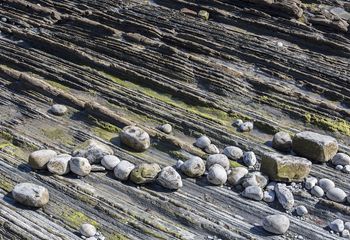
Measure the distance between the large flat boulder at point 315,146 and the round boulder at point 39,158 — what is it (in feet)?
11.6

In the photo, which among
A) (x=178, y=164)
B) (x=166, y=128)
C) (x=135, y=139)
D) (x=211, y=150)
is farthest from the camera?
(x=166, y=128)

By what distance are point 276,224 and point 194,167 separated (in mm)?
1404

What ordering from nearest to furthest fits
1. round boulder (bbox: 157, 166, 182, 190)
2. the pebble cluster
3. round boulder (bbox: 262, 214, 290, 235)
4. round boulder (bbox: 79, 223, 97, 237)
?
1. round boulder (bbox: 79, 223, 97, 237)
2. round boulder (bbox: 262, 214, 290, 235)
3. the pebble cluster
4. round boulder (bbox: 157, 166, 182, 190)

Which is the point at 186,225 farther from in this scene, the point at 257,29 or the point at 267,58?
the point at 257,29

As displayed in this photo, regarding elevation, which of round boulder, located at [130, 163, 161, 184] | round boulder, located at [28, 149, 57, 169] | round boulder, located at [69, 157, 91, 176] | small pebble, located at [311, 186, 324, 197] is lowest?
round boulder, located at [28, 149, 57, 169]

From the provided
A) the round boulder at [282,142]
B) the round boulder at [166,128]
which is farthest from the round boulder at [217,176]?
the round boulder at [166,128]

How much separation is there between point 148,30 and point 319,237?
6.04 meters

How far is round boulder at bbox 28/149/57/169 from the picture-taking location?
7.04m

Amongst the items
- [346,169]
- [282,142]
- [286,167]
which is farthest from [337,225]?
[282,142]

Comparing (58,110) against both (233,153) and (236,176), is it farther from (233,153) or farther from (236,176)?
(236,176)

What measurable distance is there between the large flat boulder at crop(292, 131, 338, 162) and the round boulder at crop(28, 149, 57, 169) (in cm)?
354

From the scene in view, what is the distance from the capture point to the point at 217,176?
277 inches

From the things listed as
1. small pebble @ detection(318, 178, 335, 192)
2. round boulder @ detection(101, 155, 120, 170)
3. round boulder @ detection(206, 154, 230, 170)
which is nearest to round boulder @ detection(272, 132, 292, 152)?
small pebble @ detection(318, 178, 335, 192)

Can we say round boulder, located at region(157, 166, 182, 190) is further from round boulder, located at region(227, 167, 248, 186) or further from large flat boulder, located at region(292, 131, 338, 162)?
large flat boulder, located at region(292, 131, 338, 162)
